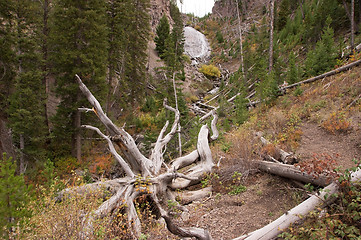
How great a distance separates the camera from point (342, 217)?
2.84 metres

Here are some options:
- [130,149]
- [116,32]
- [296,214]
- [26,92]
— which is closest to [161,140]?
[130,149]

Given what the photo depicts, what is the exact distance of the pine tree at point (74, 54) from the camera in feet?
39.5

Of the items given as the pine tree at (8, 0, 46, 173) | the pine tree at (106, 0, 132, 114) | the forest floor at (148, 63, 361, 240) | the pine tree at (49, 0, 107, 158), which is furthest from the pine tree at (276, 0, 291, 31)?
the pine tree at (8, 0, 46, 173)

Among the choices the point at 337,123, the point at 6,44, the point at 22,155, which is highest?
the point at 6,44

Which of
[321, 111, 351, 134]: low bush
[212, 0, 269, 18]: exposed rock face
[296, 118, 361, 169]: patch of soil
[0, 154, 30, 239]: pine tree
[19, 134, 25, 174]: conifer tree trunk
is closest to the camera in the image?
[0, 154, 30, 239]: pine tree

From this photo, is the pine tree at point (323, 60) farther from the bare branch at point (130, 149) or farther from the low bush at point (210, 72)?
the low bush at point (210, 72)

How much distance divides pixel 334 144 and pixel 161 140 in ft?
17.5

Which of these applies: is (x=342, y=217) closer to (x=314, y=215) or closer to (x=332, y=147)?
(x=314, y=215)

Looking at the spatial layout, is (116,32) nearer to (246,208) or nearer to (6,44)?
(6,44)

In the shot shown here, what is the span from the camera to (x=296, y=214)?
3.03 m

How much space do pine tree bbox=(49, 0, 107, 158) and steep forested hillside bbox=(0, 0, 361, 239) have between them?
0.08 meters

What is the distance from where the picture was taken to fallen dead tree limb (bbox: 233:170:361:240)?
2.99 m

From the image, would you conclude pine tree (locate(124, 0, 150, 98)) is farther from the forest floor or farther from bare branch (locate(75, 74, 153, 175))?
bare branch (locate(75, 74, 153, 175))

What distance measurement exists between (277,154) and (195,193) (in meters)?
2.56
